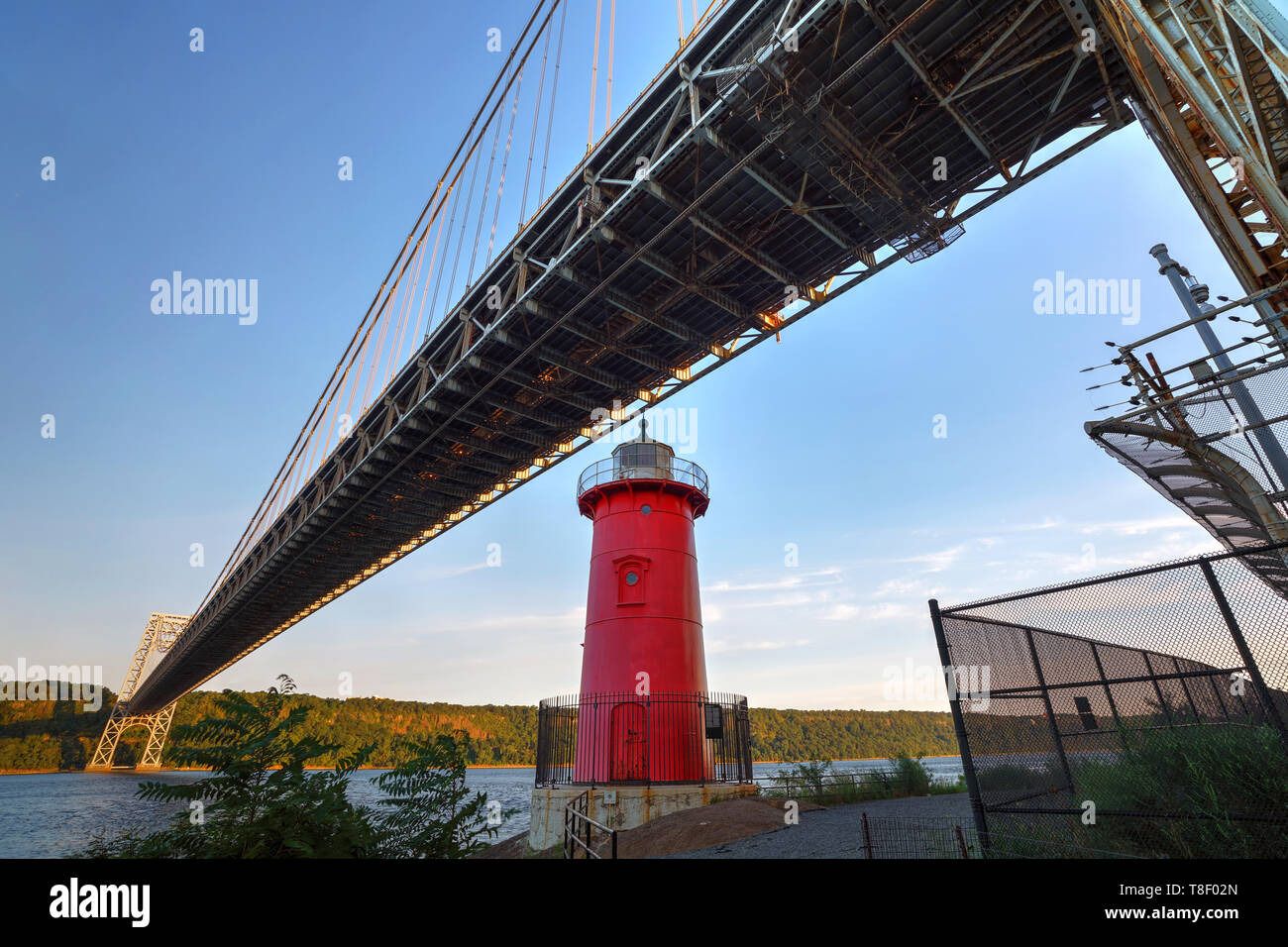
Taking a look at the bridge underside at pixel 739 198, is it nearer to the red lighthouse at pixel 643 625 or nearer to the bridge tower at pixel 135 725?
the red lighthouse at pixel 643 625

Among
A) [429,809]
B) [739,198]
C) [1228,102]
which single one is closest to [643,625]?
[429,809]

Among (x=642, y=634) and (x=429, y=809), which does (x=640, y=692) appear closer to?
(x=642, y=634)

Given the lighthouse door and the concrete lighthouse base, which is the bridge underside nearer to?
the lighthouse door

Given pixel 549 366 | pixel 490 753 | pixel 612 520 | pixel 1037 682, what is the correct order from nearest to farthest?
1. pixel 1037 682
2. pixel 612 520
3. pixel 549 366
4. pixel 490 753

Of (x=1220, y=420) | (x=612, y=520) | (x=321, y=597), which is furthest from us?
(x=321, y=597)

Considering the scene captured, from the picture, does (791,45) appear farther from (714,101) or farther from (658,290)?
(658,290)

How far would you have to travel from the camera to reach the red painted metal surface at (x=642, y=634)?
14.4 meters

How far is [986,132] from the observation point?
1103 cm

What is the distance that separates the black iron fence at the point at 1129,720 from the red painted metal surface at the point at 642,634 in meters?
8.21

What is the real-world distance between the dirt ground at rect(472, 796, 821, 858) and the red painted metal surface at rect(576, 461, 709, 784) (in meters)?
1.61

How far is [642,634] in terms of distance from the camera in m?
15.6
